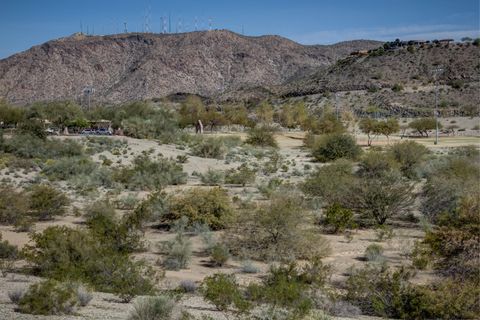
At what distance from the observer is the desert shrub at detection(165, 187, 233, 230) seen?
72.4ft

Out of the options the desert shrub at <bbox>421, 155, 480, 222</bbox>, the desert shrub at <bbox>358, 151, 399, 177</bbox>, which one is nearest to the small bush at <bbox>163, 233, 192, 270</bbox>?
the desert shrub at <bbox>421, 155, 480, 222</bbox>

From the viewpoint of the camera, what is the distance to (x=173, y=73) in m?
162

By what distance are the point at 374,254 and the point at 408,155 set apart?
2586 centimetres

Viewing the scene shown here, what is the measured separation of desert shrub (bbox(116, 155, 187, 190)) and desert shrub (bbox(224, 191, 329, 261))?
44.5 feet

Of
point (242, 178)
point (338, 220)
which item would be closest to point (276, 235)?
point (338, 220)

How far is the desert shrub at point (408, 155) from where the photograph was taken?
39.9m

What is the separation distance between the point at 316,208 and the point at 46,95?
137m

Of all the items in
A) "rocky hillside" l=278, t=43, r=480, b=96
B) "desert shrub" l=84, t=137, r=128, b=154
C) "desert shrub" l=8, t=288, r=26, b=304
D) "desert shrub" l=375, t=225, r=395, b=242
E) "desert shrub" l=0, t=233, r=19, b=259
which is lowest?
"desert shrub" l=375, t=225, r=395, b=242

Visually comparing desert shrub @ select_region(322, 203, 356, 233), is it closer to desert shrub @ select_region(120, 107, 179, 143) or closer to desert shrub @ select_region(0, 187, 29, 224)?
desert shrub @ select_region(0, 187, 29, 224)

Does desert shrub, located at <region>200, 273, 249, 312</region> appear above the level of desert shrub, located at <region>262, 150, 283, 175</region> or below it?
above

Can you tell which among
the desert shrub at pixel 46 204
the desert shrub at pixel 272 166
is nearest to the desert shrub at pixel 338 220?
the desert shrub at pixel 46 204

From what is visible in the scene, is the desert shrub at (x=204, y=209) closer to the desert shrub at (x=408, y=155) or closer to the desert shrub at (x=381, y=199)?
the desert shrub at (x=381, y=199)

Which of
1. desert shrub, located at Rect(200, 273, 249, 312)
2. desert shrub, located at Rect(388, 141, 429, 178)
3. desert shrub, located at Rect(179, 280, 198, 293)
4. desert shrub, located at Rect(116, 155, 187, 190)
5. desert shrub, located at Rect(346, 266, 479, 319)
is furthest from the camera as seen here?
desert shrub, located at Rect(388, 141, 429, 178)

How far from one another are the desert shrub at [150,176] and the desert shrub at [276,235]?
13.6 meters
